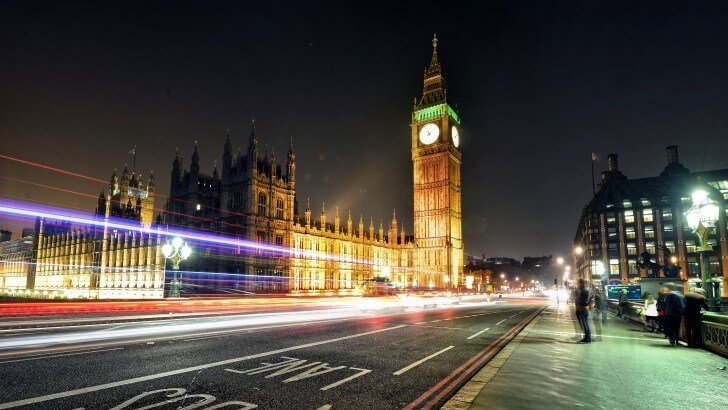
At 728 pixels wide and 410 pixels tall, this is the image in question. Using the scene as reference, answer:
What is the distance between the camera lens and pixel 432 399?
6.30 metres

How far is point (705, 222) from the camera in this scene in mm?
12164

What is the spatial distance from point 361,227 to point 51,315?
65073mm

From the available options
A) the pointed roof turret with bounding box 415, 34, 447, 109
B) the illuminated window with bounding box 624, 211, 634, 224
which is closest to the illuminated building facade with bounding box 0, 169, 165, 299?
the pointed roof turret with bounding box 415, 34, 447, 109

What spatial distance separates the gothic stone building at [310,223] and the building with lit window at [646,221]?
99.7ft

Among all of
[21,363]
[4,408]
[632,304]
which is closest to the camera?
[4,408]

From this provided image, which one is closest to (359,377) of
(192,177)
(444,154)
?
(192,177)

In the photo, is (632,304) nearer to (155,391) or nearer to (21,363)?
(155,391)

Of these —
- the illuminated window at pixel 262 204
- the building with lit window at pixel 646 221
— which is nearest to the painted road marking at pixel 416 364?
the illuminated window at pixel 262 204

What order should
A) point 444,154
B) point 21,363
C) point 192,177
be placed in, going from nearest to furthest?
point 21,363 < point 192,177 < point 444,154

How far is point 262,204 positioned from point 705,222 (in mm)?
51722

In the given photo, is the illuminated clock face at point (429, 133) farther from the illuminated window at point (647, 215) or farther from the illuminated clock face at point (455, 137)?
the illuminated window at point (647, 215)

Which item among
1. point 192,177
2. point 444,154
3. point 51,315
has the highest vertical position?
point 444,154

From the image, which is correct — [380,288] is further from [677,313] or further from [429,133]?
[429,133]

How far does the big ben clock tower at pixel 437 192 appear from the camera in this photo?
283ft
